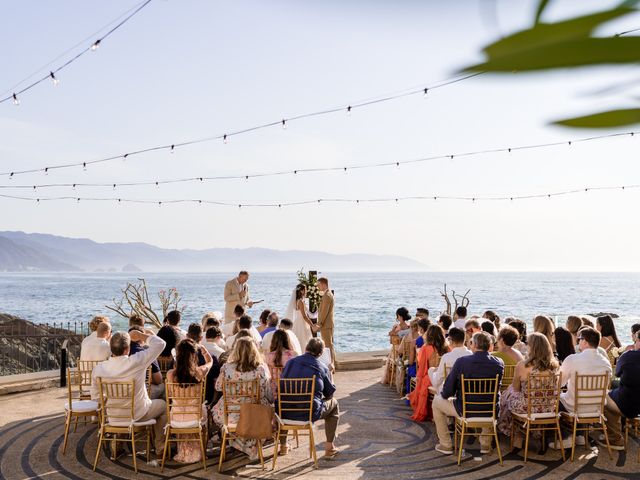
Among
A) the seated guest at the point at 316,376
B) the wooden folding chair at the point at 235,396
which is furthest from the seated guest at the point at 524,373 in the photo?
the wooden folding chair at the point at 235,396

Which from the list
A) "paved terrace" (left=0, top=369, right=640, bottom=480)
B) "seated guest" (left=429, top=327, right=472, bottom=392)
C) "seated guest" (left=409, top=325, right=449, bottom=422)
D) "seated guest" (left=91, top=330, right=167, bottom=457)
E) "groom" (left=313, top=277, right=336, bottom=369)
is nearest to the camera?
"paved terrace" (left=0, top=369, right=640, bottom=480)

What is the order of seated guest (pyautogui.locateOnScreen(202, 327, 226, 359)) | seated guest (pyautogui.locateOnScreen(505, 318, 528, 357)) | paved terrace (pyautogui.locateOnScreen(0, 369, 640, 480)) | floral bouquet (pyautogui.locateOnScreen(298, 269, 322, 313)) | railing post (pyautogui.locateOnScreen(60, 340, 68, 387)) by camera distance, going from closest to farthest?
paved terrace (pyautogui.locateOnScreen(0, 369, 640, 480)) → seated guest (pyautogui.locateOnScreen(202, 327, 226, 359)) → seated guest (pyautogui.locateOnScreen(505, 318, 528, 357)) → railing post (pyautogui.locateOnScreen(60, 340, 68, 387)) → floral bouquet (pyautogui.locateOnScreen(298, 269, 322, 313))

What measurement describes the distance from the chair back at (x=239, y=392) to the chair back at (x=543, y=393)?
281 cm

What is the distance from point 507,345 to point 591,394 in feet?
3.50

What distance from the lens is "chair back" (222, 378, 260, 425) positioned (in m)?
6.27

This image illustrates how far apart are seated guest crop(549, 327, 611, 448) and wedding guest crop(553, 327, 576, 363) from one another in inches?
40.0

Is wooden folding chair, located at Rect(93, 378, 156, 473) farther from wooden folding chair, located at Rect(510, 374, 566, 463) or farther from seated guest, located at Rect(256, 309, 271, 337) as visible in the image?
wooden folding chair, located at Rect(510, 374, 566, 463)

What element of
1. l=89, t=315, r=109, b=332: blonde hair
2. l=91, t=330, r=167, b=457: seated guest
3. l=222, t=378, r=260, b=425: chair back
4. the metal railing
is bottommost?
the metal railing

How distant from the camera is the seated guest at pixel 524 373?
6.39 metres

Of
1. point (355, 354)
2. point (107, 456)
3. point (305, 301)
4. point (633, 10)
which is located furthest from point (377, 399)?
point (633, 10)

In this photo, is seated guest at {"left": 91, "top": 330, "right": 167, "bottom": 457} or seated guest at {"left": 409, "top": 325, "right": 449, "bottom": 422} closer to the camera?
seated guest at {"left": 91, "top": 330, "right": 167, "bottom": 457}

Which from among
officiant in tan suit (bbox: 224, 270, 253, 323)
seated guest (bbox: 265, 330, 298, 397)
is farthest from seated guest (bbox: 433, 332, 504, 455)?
officiant in tan suit (bbox: 224, 270, 253, 323)

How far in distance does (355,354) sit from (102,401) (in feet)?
24.2

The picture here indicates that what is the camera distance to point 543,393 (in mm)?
6488
